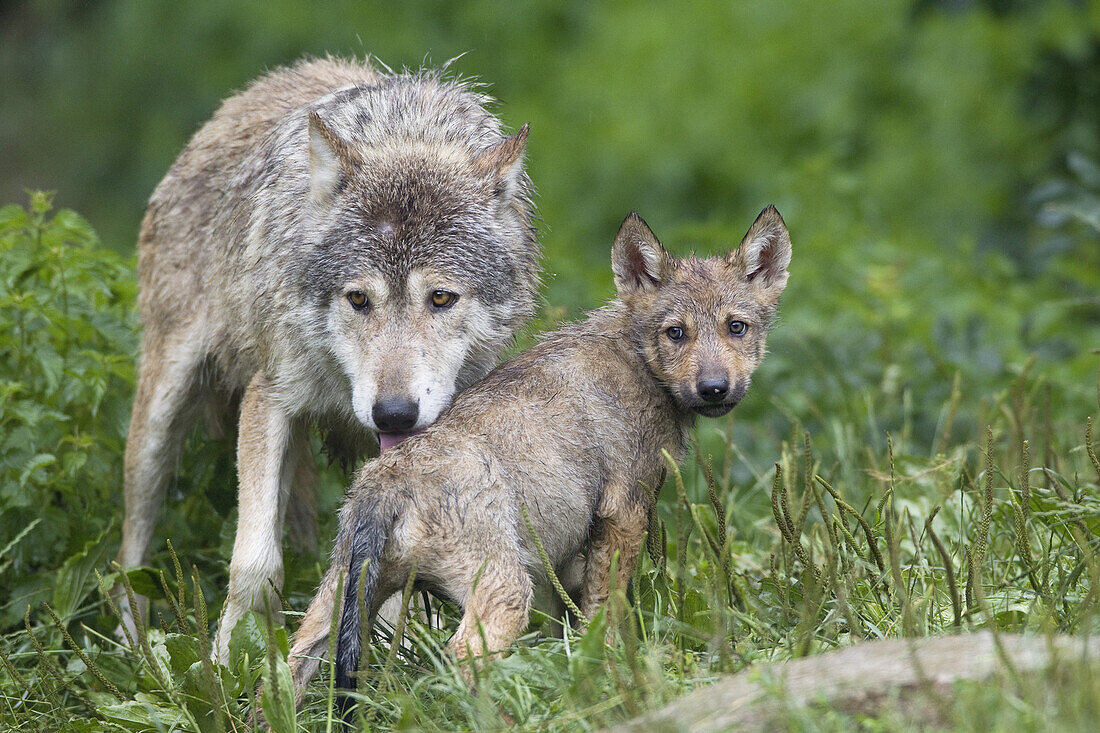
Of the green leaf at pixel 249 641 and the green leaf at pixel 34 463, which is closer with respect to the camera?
the green leaf at pixel 249 641

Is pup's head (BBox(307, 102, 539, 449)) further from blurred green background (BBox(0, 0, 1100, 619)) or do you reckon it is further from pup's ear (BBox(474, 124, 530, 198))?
blurred green background (BBox(0, 0, 1100, 619))

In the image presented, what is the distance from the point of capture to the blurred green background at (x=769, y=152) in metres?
6.50

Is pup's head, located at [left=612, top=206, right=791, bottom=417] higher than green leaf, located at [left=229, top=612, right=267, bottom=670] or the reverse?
higher

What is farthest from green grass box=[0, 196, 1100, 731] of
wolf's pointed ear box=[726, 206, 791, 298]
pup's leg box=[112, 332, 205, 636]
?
wolf's pointed ear box=[726, 206, 791, 298]

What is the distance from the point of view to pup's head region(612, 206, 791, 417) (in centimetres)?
399

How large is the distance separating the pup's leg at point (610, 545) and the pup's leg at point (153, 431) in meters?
2.27

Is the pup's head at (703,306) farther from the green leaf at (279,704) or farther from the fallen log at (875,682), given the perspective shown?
the green leaf at (279,704)

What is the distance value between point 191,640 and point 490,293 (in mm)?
1598

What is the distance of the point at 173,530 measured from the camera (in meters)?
5.38

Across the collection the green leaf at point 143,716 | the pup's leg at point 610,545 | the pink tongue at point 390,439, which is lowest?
the green leaf at point 143,716

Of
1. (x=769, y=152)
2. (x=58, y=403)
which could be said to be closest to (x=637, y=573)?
(x=58, y=403)

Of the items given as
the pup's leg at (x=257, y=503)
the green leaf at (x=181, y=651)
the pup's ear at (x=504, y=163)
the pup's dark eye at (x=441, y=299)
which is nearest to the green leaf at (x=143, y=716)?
the green leaf at (x=181, y=651)

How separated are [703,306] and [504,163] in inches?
39.8

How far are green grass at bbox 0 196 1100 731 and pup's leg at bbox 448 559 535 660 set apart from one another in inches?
3.0
